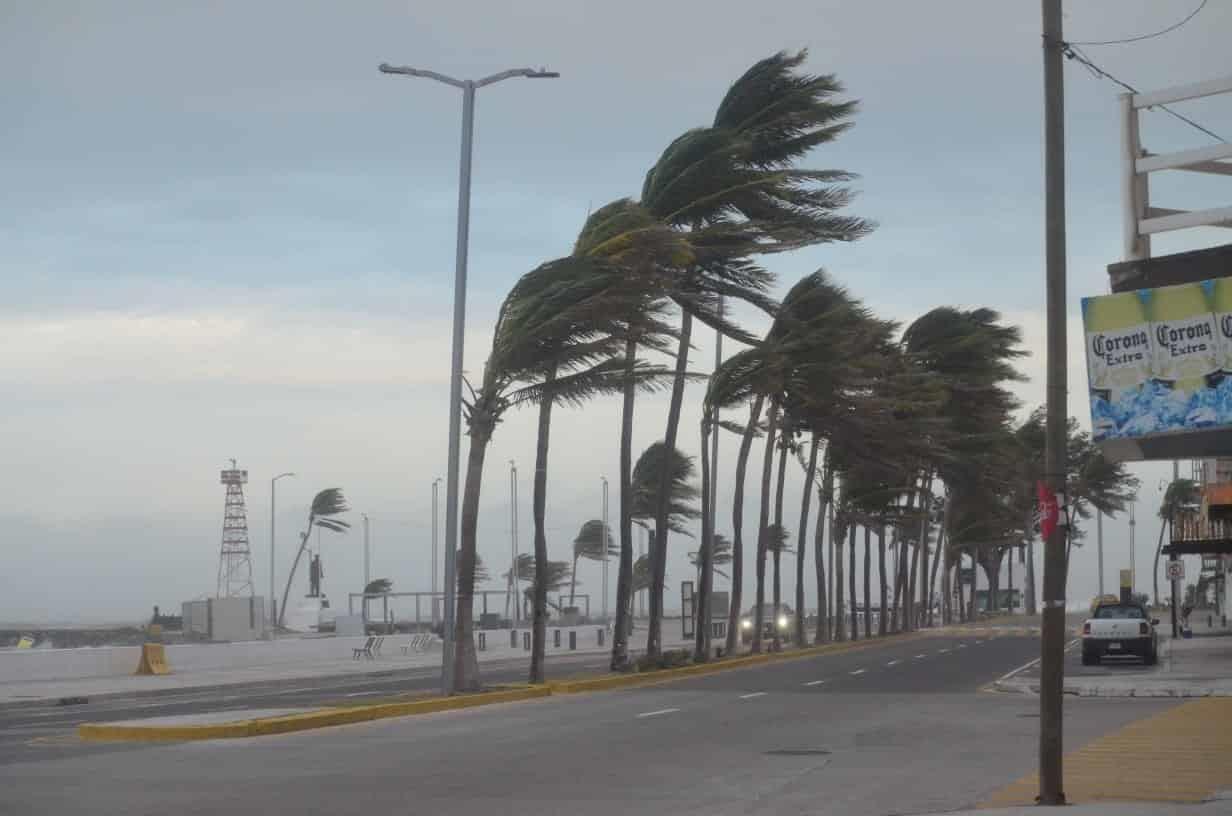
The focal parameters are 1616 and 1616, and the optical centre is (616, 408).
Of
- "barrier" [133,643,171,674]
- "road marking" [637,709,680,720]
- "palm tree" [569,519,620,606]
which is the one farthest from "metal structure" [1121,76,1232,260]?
"palm tree" [569,519,620,606]

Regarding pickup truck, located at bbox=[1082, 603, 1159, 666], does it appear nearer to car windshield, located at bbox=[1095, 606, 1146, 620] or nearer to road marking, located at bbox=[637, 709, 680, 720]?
car windshield, located at bbox=[1095, 606, 1146, 620]

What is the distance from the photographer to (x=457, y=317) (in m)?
28.5

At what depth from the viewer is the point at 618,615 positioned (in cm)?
3781

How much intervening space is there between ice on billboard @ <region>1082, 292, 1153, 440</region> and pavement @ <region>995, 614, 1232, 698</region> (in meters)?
14.9

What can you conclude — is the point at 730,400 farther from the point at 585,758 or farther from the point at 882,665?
the point at 585,758

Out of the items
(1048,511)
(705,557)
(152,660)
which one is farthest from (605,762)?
(152,660)

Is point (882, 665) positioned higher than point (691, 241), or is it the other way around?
point (691, 241)

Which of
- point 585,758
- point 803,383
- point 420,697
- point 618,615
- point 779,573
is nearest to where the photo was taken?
point 585,758

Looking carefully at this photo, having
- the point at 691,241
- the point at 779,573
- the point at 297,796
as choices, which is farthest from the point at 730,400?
the point at 297,796

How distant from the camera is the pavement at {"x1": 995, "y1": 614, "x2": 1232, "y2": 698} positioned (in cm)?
2859

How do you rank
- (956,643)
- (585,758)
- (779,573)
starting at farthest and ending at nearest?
1. (956,643)
2. (779,573)
3. (585,758)

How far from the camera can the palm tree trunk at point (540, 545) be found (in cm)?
3247

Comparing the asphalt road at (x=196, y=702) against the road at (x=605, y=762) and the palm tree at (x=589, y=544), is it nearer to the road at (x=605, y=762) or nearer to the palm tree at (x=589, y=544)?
the road at (x=605, y=762)

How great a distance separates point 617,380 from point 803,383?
19104 mm
